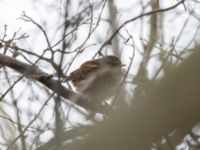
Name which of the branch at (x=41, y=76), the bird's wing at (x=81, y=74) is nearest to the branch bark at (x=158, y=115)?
the branch at (x=41, y=76)

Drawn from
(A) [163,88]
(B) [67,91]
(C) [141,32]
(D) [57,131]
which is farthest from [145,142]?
(C) [141,32]

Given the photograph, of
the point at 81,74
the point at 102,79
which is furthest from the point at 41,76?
the point at 81,74

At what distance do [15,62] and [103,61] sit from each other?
34.1 inches

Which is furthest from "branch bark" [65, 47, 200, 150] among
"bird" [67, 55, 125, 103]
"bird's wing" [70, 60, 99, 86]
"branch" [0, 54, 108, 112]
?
"bird's wing" [70, 60, 99, 86]

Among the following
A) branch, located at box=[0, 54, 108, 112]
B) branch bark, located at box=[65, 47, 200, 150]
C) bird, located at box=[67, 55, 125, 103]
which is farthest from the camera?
bird, located at box=[67, 55, 125, 103]

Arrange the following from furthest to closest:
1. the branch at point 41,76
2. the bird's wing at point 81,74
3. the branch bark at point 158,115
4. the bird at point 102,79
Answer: the bird's wing at point 81,74, the bird at point 102,79, the branch at point 41,76, the branch bark at point 158,115

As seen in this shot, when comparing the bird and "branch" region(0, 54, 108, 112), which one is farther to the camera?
the bird

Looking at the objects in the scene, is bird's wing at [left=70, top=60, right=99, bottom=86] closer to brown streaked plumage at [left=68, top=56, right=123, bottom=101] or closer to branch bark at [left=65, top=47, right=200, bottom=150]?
brown streaked plumage at [left=68, top=56, right=123, bottom=101]

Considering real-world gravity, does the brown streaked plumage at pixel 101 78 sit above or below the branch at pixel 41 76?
above

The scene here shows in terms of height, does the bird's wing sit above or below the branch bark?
above

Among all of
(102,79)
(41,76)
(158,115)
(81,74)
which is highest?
(81,74)

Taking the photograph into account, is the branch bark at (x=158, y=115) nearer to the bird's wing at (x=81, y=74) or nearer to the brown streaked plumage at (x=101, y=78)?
the brown streaked plumage at (x=101, y=78)

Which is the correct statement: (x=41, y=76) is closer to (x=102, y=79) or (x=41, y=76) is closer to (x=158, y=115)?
(x=102, y=79)

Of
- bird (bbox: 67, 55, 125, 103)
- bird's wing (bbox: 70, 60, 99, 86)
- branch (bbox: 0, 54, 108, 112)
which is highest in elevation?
bird's wing (bbox: 70, 60, 99, 86)
